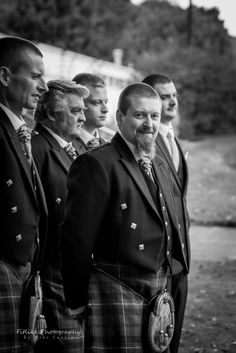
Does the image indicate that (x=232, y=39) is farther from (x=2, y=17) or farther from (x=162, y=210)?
(x=162, y=210)

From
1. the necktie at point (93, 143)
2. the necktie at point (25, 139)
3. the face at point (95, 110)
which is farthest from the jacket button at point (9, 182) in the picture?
the face at point (95, 110)

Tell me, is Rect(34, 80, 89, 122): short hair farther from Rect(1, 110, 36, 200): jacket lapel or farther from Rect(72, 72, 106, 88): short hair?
Rect(1, 110, 36, 200): jacket lapel

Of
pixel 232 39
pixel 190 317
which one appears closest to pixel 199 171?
pixel 190 317

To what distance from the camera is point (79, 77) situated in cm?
537

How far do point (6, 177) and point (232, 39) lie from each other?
46331 millimetres

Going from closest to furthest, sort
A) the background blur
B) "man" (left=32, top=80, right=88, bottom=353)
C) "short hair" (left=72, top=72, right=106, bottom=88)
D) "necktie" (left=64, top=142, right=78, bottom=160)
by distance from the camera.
Result: "man" (left=32, top=80, right=88, bottom=353) → "necktie" (left=64, top=142, right=78, bottom=160) → "short hair" (left=72, top=72, right=106, bottom=88) → the background blur

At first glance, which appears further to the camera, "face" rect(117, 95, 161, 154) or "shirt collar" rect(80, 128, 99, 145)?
"shirt collar" rect(80, 128, 99, 145)

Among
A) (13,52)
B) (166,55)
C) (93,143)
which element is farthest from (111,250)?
(166,55)

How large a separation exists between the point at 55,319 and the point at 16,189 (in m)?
1.28

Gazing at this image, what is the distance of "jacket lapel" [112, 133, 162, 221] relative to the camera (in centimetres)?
354

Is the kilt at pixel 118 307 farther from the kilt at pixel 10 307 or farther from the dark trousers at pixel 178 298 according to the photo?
the dark trousers at pixel 178 298

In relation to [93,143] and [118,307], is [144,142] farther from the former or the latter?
[93,143]

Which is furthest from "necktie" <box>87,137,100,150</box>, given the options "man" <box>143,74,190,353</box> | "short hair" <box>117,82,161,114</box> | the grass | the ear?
the grass

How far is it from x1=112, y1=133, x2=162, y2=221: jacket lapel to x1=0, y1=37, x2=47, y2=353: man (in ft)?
1.78
